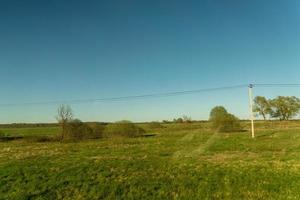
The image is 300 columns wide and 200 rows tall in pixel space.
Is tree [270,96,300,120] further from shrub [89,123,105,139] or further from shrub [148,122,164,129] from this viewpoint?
shrub [89,123,105,139]

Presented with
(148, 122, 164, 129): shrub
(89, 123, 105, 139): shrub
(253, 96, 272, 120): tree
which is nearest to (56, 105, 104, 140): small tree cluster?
(89, 123, 105, 139): shrub

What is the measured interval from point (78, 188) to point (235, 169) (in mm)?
6985

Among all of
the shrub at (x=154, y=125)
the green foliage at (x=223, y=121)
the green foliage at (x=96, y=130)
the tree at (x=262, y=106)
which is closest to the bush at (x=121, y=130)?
the green foliage at (x=96, y=130)

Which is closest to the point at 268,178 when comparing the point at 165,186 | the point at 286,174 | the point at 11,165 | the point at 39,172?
the point at 286,174

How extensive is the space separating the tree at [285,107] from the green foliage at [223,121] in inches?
2215

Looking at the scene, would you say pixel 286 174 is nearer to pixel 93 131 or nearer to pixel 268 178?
pixel 268 178

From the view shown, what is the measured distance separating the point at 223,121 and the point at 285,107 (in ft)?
196

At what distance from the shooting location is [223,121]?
59.2 meters

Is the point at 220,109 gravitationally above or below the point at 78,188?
above

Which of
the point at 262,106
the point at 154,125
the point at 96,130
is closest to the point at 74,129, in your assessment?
the point at 96,130

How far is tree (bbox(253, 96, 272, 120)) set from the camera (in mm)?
111375

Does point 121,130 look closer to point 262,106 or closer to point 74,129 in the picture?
point 74,129

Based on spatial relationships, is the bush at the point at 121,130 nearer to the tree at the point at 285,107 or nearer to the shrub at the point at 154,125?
the shrub at the point at 154,125

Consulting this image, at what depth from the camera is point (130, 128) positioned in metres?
55.9
